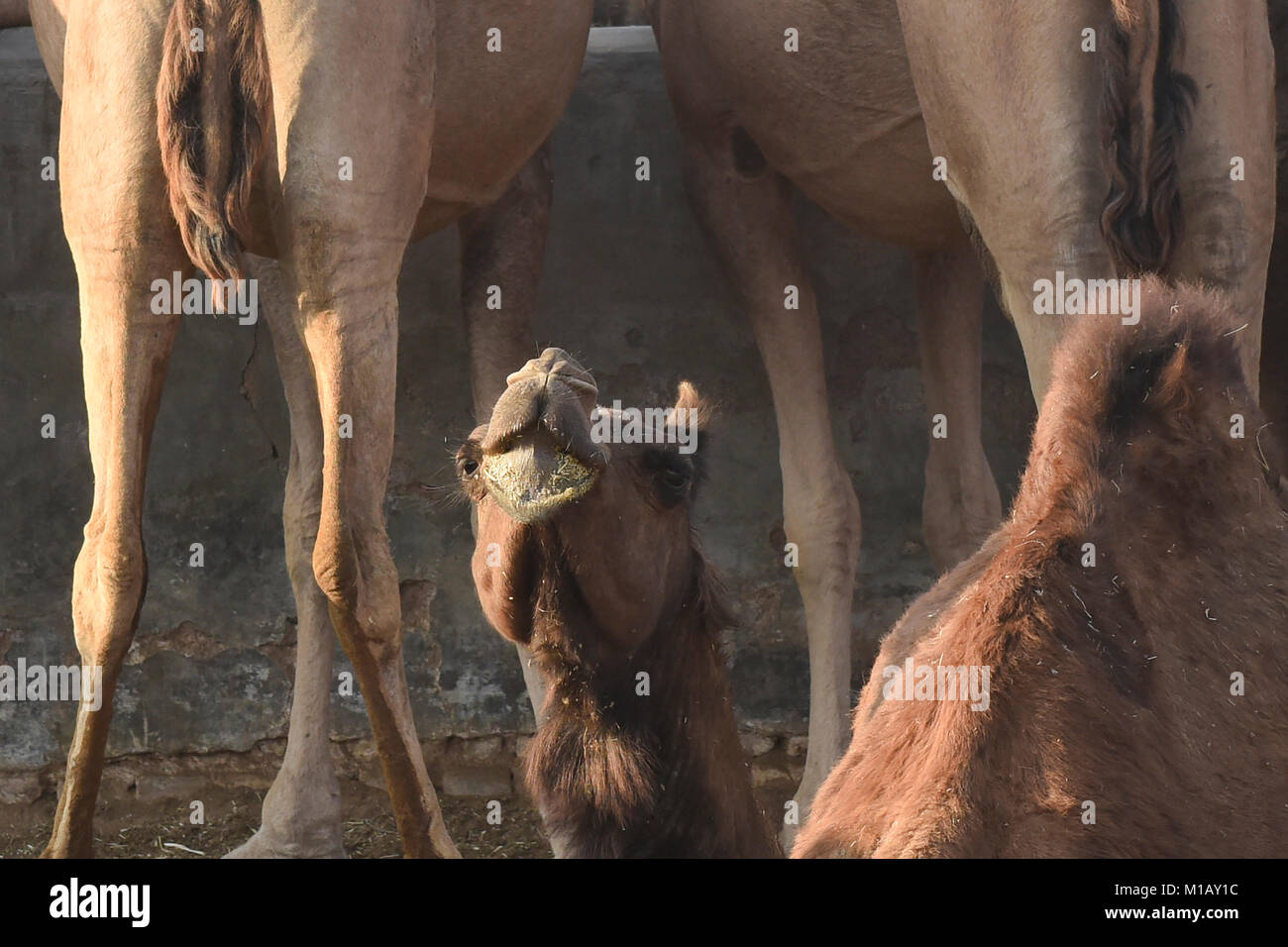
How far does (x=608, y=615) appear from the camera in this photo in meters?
2.23

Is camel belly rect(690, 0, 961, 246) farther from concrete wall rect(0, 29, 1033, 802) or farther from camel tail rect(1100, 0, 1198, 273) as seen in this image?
camel tail rect(1100, 0, 1198, 273)

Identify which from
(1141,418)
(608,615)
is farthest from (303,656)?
(1141,418)

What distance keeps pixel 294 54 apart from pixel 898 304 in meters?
2.51

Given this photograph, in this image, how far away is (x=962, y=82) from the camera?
120 inches

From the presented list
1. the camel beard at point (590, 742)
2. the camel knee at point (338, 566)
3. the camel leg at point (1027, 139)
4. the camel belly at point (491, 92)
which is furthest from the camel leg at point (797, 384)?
the camel beard at point (590, 742)

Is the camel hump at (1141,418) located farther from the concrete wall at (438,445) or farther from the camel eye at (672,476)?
the concrete wall at (438,445)

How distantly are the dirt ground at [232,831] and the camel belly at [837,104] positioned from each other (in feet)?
6.43

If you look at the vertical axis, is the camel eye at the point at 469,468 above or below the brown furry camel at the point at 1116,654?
above

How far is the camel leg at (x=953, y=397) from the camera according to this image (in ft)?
14.9

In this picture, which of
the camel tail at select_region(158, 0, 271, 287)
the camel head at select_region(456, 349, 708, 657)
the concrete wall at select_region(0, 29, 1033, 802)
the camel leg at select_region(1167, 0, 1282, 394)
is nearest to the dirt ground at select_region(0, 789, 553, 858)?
the concrete wall at select_region(0, 29, 1033, 802)

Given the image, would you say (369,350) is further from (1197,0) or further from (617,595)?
(1197,0)

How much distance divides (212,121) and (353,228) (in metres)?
0.33

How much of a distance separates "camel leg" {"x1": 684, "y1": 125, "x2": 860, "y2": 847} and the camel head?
2.01 m

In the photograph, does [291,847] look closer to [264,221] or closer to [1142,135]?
[264,221]
